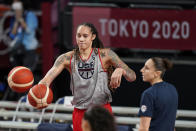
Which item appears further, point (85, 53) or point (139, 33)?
point (139, 33)

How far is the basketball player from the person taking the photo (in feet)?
19.1

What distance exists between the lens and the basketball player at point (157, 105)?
5832mm

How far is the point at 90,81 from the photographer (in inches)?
248

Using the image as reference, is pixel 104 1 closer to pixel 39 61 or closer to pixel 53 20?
pixel 53 20

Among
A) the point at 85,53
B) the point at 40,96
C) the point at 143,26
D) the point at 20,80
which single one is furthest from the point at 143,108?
the point at 143,26

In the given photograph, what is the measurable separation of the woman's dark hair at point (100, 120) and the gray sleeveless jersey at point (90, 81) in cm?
235

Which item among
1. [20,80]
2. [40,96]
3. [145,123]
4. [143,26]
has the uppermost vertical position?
[143,26]

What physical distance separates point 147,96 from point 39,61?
6888mm

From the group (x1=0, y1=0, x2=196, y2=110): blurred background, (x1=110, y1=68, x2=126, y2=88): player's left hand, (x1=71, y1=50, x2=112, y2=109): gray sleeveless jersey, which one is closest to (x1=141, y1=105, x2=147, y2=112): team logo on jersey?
(x1=110, y1=68, x2=126, y2=88): player's left hand

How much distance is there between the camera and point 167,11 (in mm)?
10117

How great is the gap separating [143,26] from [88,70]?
4078 millimetres

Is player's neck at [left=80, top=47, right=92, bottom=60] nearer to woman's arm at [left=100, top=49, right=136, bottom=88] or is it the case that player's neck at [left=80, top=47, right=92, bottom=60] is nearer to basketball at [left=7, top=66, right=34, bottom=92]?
woman's arm at [left=100, top=49, right=136, bottom=88]

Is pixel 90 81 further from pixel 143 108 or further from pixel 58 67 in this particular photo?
pixel 143 108

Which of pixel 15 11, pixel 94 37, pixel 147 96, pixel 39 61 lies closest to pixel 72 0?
pixel 15 11
